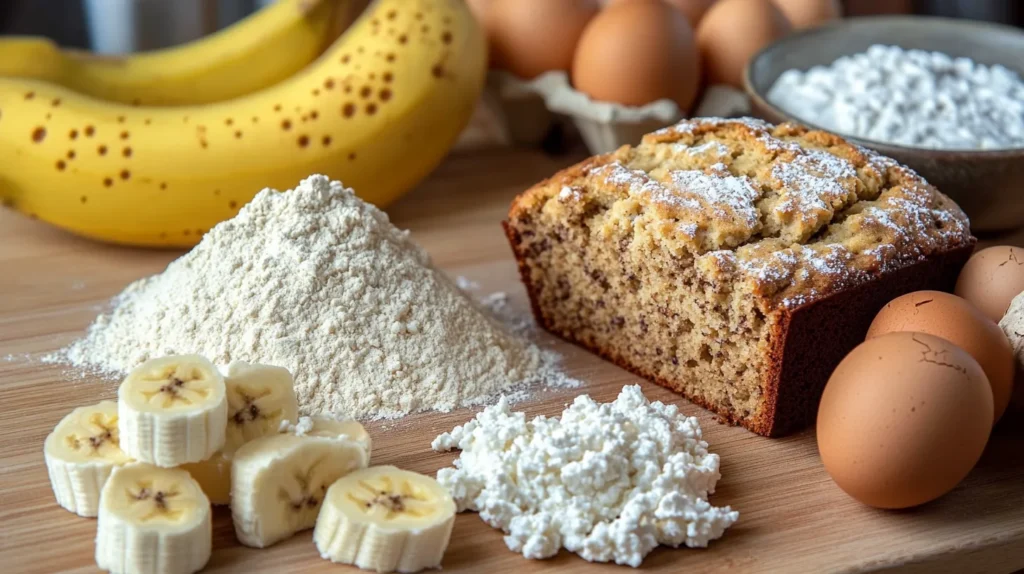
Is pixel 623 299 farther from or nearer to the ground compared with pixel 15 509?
farther from the ground

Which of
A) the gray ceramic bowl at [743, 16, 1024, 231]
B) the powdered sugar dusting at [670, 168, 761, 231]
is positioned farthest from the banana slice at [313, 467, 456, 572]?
the gray ceramic bowl at [743, 16, 1024, 231]

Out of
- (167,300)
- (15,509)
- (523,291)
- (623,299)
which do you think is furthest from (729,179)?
(15,509)

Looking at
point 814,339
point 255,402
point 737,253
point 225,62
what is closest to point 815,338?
point 814,339

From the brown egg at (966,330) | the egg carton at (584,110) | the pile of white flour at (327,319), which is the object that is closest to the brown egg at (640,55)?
the egg carton at (584,110)

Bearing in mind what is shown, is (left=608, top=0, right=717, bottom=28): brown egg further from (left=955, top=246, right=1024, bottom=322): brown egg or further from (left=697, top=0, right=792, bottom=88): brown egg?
(left=955, top=246, right=1024, bottom=322): brown egg

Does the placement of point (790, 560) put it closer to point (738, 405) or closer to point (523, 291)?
point (738, 405)

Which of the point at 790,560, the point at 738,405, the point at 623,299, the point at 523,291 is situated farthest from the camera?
the point at 523,291
